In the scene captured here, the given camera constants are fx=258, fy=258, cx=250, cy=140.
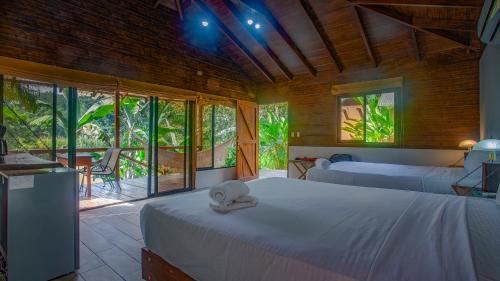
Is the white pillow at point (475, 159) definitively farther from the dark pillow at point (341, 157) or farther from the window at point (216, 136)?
the window at point (216, 136)

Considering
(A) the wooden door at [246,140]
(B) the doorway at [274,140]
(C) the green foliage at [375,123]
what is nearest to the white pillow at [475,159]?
(C) the green foliage at [375,123]

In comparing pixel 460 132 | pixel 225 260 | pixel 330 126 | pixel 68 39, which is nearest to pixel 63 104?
pixel 68 39

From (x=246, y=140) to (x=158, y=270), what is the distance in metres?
5.16

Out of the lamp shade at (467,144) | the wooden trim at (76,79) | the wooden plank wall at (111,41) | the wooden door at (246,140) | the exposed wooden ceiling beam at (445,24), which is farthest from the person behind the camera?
the wooden door at (246,140)

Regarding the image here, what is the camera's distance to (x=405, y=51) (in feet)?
15.9

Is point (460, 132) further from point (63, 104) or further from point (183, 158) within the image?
point (63, 104)

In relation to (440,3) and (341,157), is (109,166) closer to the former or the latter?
(341,157)

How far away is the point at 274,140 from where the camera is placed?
8922 mm

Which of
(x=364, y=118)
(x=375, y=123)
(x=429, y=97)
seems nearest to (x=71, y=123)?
(x=364, y=118)

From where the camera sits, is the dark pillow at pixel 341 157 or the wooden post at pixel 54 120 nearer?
the wooden post at pixel 54 120

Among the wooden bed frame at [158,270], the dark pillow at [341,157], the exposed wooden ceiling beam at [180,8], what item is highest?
the exposed wooden ceiling beam at [180,8]

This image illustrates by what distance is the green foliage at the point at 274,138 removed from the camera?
29.0 feet

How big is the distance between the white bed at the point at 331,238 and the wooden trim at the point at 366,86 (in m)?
3.60

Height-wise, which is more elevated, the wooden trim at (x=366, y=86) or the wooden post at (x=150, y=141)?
the wooden trim at (x=366, y=86)
